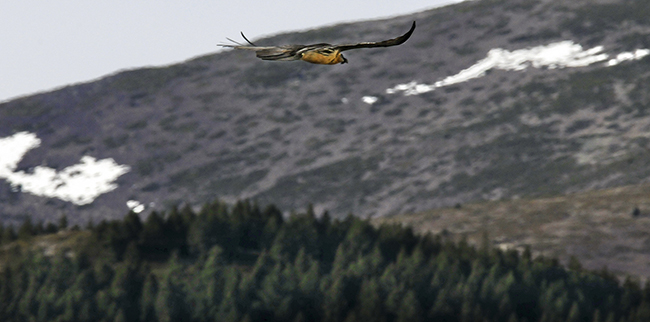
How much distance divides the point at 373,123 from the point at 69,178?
33311 millimetres

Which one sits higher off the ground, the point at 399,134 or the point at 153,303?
the point at 153,303

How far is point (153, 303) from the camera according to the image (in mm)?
40969

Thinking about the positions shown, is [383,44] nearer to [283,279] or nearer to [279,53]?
[279,53]

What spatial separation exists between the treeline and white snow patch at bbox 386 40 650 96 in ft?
285

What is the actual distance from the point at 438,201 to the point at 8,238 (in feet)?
189

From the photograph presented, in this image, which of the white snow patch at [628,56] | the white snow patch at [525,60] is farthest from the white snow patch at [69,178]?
the white snow patch at [628,56]

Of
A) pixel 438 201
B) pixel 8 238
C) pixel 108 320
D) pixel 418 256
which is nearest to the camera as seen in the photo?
pixel 108 320

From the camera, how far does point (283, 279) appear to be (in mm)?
41406

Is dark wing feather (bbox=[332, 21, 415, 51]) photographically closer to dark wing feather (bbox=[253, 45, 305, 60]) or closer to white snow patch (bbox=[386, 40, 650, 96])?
dark wing feather (bbox=[253, 45, 305, 60])

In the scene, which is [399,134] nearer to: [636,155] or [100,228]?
[636,155]

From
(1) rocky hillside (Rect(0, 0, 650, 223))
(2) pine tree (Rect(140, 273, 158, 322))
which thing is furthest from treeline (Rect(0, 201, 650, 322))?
(1) rocky hillside (Rect(0, 0, 650, 223))

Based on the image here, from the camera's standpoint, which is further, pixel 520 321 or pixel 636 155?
pixel 636 155

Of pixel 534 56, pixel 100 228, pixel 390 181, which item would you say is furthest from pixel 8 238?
pixel 534 56

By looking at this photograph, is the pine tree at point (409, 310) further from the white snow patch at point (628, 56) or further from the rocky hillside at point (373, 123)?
the white snow patch at point (628, 56)
